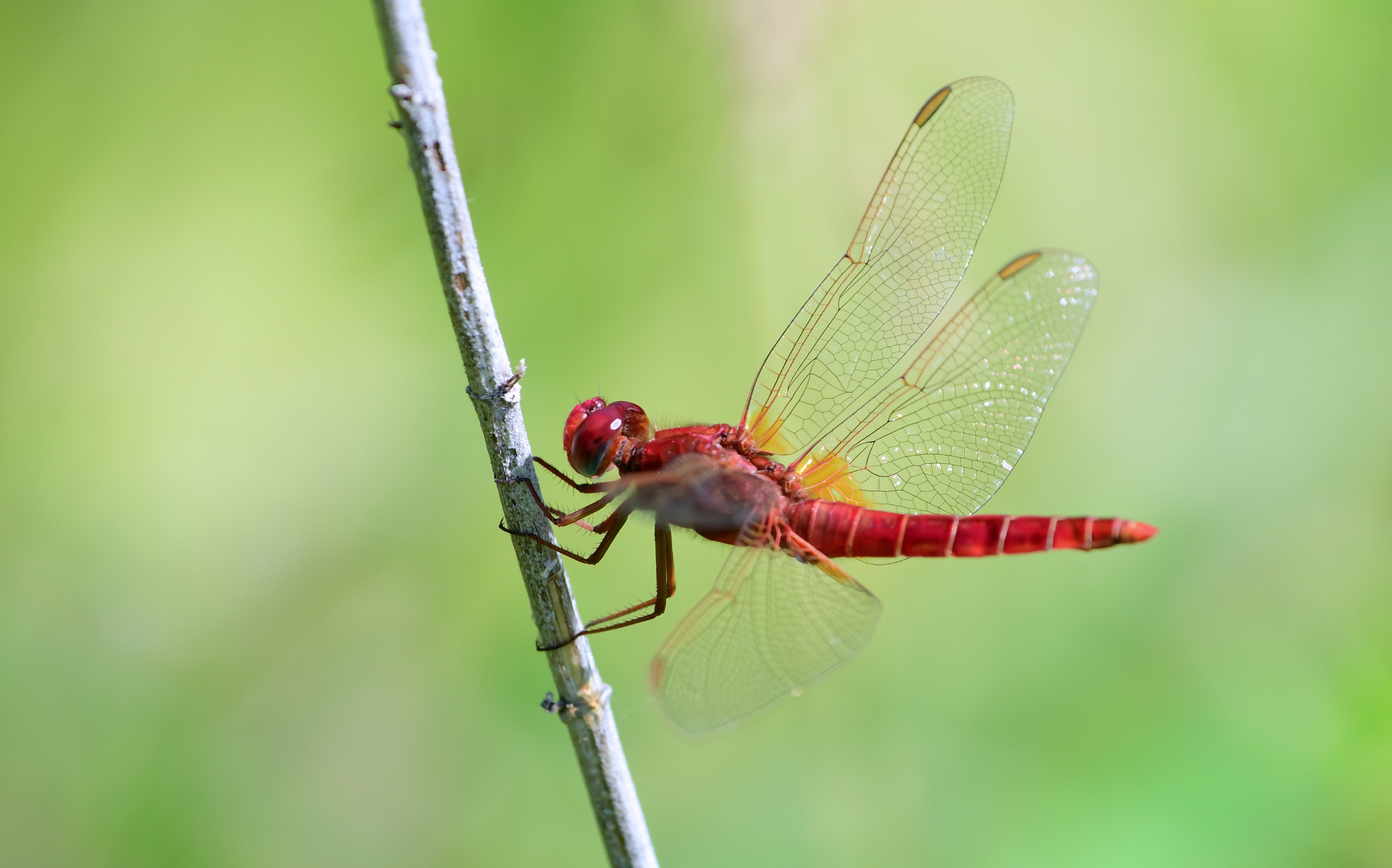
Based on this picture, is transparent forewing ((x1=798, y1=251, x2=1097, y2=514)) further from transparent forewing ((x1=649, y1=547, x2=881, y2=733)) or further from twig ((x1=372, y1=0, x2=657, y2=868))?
twig ((x1=372, y1=0, x2=657, y2=868))

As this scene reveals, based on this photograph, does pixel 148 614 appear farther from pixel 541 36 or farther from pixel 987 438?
pixel 987 438

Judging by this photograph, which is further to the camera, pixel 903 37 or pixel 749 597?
pixel 903 37

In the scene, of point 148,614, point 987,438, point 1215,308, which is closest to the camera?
point 987,438

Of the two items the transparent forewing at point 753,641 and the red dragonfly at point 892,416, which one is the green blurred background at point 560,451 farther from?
the transparent forewing at point 753,641

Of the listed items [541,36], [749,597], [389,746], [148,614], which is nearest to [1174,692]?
[749,597]

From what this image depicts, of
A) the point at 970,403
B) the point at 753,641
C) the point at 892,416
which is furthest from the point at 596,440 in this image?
the point at 970,403

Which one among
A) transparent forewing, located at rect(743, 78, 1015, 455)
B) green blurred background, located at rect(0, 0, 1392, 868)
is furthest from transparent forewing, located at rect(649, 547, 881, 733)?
green blurred background, located at rect(0, 0, 1392, 868)
